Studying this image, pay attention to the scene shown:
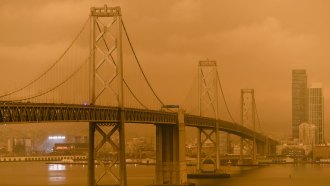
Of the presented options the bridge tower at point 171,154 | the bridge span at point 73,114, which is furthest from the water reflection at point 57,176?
the bridge span at point 73,114

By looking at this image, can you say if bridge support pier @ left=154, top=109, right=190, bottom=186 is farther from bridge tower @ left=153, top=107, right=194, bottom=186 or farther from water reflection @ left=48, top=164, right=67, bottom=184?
water reflection @ left=48, top=164, right=67, bottom=184

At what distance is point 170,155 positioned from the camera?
196 feet

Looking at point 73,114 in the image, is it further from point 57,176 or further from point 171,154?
point 57,176

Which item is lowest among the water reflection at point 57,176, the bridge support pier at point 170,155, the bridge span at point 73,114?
the water reflection at point 57,176

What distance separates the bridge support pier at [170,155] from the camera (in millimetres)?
58906

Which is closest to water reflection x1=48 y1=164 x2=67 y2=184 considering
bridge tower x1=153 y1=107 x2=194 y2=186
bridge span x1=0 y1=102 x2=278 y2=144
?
bridge tower x1=153 y1=107 x2=194 y2=186

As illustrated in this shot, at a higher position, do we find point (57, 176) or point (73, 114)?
point (73, 114)

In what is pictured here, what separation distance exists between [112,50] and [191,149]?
418 feet

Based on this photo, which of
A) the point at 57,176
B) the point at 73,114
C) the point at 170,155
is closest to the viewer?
the point at 73,114

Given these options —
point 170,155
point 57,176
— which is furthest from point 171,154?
point 57,176

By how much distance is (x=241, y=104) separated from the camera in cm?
13875

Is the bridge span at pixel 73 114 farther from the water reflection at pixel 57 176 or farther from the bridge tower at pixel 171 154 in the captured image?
A: the water reflection at pixel 57 176

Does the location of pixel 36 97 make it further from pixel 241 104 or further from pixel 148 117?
pixel 241 104

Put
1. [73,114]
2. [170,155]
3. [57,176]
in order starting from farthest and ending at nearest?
[57,176]
[170,155]
[73,114]
